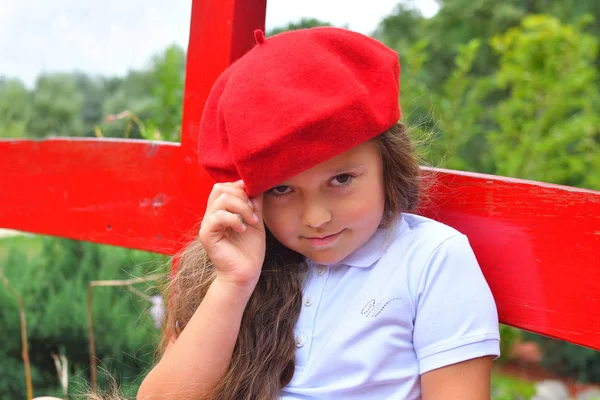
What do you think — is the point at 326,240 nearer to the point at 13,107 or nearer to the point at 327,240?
the point at 327,240

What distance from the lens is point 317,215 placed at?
1.37 metres

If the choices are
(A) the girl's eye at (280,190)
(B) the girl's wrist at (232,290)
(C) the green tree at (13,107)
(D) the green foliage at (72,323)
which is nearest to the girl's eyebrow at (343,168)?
(A) the girl's eye at (280,190)

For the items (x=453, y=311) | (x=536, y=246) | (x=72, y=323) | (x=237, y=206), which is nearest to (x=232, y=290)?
(x=237, y=206)

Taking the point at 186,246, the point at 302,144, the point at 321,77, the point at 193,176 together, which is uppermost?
the point at 321,77

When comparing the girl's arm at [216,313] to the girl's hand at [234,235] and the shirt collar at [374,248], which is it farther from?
the shirt collar at [374,248]

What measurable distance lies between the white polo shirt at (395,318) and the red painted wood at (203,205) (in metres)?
0.07

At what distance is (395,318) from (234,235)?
0.40m

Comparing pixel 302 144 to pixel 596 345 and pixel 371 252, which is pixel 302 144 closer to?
pixel 371 252

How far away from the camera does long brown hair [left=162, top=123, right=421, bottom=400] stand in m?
1.50

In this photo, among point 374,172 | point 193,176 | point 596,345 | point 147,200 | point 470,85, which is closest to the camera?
A: point 596,345

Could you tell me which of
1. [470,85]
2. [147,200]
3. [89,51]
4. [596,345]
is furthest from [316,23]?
[470,85]

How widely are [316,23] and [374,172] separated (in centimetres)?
111

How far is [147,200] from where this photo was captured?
2057 millimetres

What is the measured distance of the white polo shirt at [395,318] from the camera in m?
1.37
